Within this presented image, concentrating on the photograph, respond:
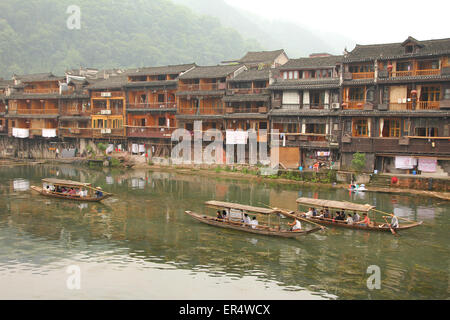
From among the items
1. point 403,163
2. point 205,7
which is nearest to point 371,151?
point 403,163

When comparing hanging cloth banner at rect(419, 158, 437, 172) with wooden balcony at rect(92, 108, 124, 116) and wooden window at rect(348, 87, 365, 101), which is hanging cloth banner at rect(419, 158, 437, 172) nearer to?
wooden window at rect(348, 87, 365, 101)

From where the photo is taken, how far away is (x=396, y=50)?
4319 cm

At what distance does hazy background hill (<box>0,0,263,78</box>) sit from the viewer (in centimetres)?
10106

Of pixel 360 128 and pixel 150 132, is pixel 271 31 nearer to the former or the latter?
pixel 150 132

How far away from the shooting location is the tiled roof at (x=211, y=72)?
54.1 metres

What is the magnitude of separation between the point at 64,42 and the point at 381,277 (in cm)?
10429

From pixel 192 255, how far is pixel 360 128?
27364mm

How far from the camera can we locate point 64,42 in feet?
351

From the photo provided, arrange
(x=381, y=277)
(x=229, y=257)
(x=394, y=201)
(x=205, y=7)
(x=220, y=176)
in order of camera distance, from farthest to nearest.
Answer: (x=205, y=7) → (x=220, y=176) → (x=394, y=201) → (x=229, y=257) → (x=381, y=277)

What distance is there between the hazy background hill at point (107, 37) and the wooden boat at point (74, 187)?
2685 inches

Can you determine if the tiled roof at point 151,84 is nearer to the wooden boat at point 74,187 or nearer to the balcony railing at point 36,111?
the balcony railing at point 36,111

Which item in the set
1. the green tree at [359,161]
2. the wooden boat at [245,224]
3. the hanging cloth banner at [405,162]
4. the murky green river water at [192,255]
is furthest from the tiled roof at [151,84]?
the wooden boat at [245,224]

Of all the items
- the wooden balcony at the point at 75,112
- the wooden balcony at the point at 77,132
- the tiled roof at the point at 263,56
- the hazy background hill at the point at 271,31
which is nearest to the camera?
the tiled roof at the point at 263,56

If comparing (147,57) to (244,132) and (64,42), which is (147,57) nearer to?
(64,42)
